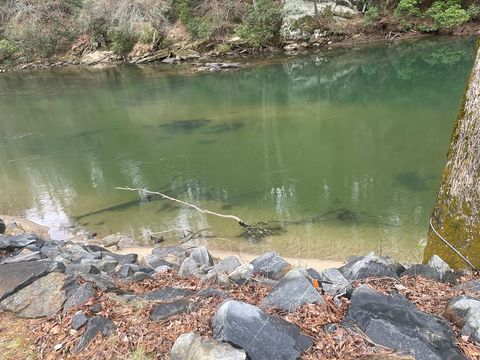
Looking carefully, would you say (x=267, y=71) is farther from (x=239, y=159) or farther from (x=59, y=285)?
(x=59, y=285)

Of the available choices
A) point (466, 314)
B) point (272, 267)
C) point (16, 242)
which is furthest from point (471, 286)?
point (16, 242)

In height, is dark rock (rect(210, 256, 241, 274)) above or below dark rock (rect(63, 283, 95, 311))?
below

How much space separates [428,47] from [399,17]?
14.4 feet

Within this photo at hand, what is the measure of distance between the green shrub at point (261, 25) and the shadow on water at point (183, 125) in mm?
14781

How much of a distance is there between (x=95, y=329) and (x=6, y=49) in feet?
130

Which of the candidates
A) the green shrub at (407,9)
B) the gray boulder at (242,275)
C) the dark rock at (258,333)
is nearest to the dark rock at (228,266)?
the gray boulder at (242,275)

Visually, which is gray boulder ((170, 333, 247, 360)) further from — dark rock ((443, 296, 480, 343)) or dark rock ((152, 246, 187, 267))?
dark rock ((152, 246, 187, 267))

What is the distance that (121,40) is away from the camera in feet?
104

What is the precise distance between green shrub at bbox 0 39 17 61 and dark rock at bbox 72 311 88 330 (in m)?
39.1

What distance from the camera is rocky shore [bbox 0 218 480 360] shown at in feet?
7.93

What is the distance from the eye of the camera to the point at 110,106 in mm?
18547

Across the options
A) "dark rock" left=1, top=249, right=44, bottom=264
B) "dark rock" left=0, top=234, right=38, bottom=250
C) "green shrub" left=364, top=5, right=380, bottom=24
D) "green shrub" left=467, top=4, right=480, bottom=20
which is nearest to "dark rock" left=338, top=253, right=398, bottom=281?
"dark rock" left=1, top=249, right=44, bottom=264

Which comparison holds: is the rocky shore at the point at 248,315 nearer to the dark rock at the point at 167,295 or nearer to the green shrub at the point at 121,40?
the dark rock at the point at 167,295

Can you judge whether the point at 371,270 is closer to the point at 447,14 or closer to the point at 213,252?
the point at 213,252
